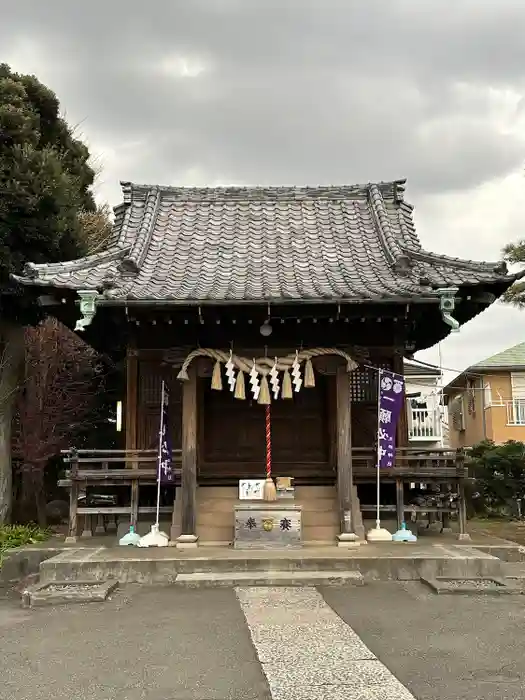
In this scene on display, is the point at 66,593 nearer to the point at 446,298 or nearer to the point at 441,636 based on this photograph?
the point at 441,636

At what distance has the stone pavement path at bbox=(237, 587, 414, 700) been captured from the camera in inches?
176

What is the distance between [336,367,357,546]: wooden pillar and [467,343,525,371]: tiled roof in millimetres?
20582

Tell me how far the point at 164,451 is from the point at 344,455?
2.95 metres

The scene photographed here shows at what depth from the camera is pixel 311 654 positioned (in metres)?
5.29

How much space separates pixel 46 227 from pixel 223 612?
8426mm

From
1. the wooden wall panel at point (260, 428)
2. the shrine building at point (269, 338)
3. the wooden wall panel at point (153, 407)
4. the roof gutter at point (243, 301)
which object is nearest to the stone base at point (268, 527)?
the shrine building at point (269, 338)

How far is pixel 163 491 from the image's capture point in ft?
38.4

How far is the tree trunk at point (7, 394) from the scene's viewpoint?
526 inches

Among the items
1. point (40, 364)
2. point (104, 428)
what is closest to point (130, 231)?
point (40, 364)

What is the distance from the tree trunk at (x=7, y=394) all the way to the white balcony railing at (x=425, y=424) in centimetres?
2403

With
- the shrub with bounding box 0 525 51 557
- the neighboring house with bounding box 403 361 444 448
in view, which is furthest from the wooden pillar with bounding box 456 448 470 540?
the neighboring house with bounding box 403 361 444 448

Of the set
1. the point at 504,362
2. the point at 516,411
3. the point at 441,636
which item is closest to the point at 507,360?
the point at 504,362

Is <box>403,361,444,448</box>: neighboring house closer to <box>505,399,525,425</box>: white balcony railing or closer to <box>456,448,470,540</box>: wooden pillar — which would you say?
<box>505,399,525,425</box>: white balcony railing

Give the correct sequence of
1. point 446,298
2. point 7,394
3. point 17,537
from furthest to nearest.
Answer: point 7,394 < point 17,537 < point 446,298
